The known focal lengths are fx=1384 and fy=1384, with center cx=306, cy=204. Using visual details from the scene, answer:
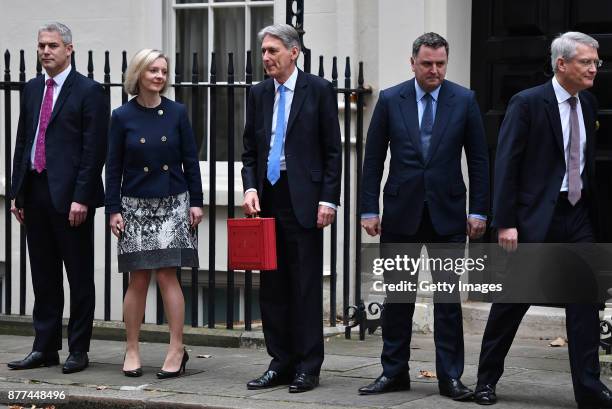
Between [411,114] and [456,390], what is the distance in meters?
1.49

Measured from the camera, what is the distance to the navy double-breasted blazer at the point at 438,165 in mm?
7344

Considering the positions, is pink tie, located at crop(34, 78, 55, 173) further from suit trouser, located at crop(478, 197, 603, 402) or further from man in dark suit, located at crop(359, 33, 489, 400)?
suit trouser, located at crop(478, 197, 603, 402)

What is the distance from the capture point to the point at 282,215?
25.5ft

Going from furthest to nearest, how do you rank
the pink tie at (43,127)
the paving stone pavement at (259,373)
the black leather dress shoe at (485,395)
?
the pink tie at (43,127) → the paving stone pavement at (259,373) → the black leather dress shoe at (485,395)

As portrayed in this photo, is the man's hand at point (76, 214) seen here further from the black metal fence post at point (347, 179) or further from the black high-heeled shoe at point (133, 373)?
the black metal fence post at point (347, 179)

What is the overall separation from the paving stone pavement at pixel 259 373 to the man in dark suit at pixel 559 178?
0.43m

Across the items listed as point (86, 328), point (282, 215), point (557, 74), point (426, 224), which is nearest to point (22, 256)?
point (86, 328)

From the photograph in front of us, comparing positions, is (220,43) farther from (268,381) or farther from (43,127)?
(268,381)

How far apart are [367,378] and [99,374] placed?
163cm

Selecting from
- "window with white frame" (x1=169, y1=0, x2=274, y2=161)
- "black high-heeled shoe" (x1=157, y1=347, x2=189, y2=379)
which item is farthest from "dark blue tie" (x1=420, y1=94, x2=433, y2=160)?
"window with white frame" (x1=169, y1=0, x2=274, y2=161)

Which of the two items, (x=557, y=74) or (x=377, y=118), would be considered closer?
(x=557, y=74)

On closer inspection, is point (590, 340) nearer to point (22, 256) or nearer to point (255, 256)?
point (255, 256)

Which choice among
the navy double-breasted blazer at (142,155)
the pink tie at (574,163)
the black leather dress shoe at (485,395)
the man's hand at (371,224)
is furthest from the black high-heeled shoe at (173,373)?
the pink tie at (574,163)

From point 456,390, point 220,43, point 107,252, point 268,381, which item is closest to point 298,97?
point 268,381
